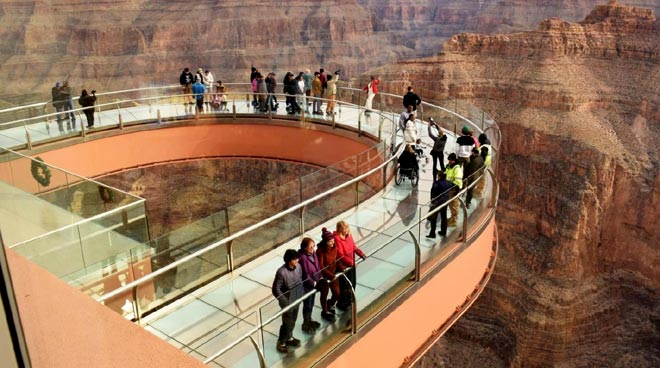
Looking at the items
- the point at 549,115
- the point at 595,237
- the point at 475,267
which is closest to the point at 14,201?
the point at 475,267

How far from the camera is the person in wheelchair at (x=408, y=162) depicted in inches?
454

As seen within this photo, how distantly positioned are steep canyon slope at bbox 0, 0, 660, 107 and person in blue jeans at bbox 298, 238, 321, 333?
50137 mm

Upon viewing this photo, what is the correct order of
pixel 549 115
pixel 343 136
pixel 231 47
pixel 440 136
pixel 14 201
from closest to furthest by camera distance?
1. pixel 14 201
2. pixel 440 136
3. pixel 343 136
4. pixel 549 115
5. pixel 231 47

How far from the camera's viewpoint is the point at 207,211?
3900cm

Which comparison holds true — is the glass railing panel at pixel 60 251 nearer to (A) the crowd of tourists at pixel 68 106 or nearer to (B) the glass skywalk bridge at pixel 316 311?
(B) the glass skywalk bridge at pixel 316 311

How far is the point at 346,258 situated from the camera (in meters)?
7.21

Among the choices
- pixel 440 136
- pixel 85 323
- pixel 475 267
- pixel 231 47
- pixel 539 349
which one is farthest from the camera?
pixel 231 47

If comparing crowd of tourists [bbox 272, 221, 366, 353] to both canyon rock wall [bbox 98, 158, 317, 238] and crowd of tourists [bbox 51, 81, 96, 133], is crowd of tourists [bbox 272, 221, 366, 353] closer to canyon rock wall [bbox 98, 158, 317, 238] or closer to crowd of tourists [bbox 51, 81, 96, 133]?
crowd of tourists [bbox 51, 81, 96, 133]

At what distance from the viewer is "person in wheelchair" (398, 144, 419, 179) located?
11.5m

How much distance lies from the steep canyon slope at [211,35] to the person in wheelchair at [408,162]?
1840 inches

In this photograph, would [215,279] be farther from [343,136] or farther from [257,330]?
[343,136]

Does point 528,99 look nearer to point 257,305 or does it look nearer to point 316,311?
point 257,305

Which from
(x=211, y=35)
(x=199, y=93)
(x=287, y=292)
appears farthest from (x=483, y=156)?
(x=211, y=35)

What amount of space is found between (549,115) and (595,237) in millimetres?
11359
